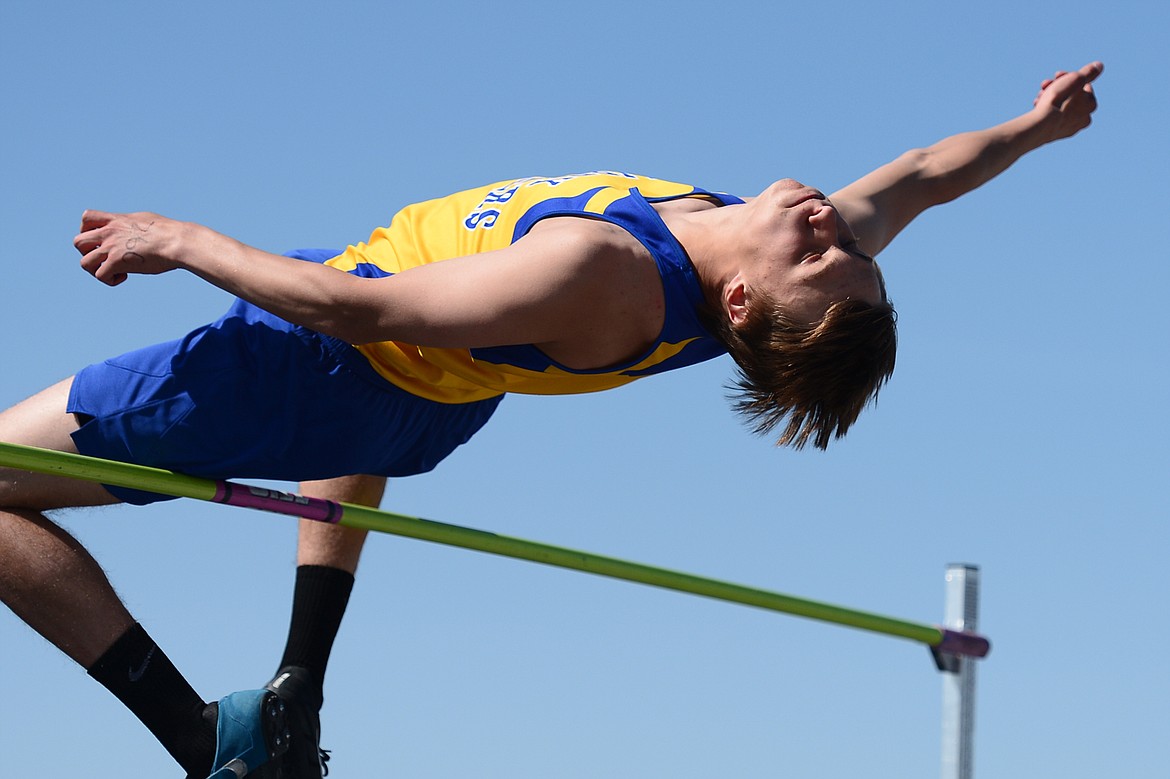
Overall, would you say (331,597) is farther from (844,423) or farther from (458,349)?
(844,423)

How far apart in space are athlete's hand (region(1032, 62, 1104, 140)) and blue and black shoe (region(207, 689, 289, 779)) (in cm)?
266

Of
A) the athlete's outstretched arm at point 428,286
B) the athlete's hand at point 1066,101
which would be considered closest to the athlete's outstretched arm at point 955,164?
the athlete's hand at point 1066,101

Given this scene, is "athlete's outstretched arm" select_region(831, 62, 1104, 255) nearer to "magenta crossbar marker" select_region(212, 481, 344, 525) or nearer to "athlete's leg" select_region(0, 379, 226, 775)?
"magenta crossbar marker" select_region(212, 481, 344, 525)

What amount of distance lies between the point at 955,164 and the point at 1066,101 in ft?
1.83

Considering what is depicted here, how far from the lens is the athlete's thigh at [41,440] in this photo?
10.5 feet

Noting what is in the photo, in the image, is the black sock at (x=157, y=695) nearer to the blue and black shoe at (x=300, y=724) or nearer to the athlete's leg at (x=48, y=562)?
the athlete's leg at (x=48, y=562)

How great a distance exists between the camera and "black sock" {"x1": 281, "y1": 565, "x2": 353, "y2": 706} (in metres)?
3.69

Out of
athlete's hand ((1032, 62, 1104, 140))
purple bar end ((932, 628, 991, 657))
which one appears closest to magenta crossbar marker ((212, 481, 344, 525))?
purple bar end ((932, 628, 991, 657))

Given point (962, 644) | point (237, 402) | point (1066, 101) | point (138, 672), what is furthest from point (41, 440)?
point (1066, 101)

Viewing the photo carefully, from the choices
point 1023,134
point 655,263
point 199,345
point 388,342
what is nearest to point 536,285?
point 655,263

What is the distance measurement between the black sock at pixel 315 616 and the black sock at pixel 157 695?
38cm

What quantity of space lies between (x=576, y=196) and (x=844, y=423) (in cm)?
77

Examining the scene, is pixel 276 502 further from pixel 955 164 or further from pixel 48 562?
pixel 955 164

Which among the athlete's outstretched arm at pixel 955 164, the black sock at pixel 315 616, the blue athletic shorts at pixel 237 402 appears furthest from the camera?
the athlete's outstretched arm at pixel 955 164
